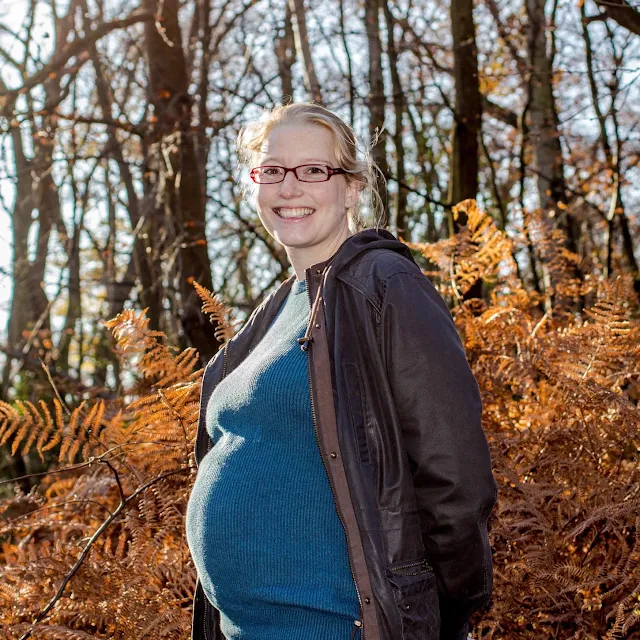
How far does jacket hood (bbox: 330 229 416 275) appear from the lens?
1965mm

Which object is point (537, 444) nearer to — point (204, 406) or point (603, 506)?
point (603, 506)

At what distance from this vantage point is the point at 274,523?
1.89 meters

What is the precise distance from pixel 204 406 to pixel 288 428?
1.96ft

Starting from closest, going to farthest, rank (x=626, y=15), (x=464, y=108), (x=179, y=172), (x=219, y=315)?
(x=219, y=315)
(x=626, y=15)
(x=464, y=108)
(x=179, y=172)

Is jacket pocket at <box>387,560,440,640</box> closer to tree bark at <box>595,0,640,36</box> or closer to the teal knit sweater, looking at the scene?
the teal knit sweater

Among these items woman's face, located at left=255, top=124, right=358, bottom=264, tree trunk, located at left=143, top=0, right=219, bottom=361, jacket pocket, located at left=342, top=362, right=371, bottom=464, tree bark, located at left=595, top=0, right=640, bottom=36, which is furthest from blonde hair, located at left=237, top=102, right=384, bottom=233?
tree trunk, located at left=143, top=0, right=219, bottom=361

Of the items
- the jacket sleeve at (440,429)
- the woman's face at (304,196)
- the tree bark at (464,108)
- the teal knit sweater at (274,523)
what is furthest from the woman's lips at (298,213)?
the tree bark at (464,108)

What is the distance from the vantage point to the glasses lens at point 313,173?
2.27m

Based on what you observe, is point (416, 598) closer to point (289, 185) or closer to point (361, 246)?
point (361, 246)

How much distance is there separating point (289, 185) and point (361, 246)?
390mm

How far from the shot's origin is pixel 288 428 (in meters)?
1.92

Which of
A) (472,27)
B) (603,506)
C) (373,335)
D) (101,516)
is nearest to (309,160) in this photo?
(373,335)

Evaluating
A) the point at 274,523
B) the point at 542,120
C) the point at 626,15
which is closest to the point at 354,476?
the point at 274,523

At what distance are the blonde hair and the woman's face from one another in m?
0.02
